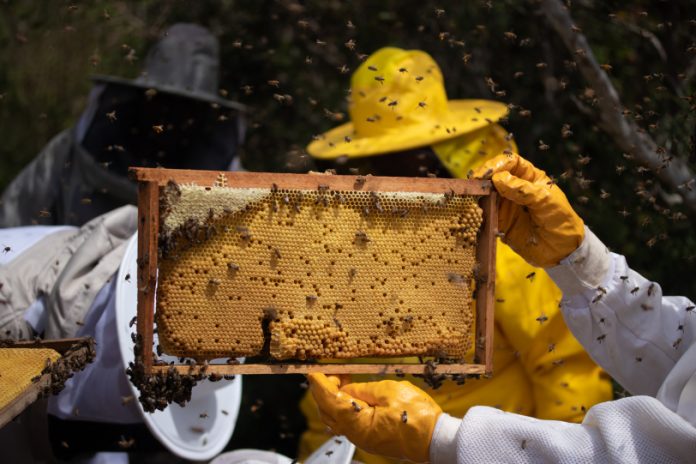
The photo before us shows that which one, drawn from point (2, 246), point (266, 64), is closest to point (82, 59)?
point (266, 64)

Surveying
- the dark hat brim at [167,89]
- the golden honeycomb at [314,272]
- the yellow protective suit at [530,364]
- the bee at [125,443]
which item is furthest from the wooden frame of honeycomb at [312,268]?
the dark hat brim at [167,89]

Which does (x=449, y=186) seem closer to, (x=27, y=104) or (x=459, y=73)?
(x=459, y=73)

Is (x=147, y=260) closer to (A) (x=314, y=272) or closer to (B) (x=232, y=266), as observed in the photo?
(B) (x=232, y=266)

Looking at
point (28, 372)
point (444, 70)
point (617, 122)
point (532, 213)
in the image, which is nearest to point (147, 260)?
point (28, 372)

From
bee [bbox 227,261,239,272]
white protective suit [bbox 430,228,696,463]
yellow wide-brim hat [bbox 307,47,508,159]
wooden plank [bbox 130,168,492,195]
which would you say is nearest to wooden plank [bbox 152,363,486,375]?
white protective suit [bbox 430,228,696,463]

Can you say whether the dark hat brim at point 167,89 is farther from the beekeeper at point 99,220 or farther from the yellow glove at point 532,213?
the yellow glove at point 532,213

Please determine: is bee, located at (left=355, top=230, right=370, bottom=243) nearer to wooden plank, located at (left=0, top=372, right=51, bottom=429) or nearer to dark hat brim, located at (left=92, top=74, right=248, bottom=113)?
wooden plank, located at (left=0, top=372, right=51, bottom=429)
